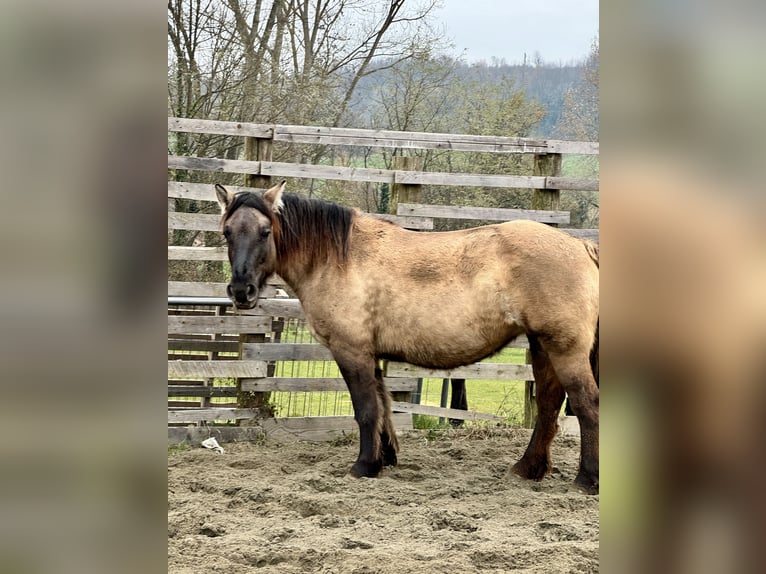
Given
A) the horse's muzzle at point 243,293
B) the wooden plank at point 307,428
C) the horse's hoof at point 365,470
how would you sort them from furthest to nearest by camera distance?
the wooden plank at point 307,428 < the horse's hoof at point 365,470 < the horse's muzzle at point 243,293

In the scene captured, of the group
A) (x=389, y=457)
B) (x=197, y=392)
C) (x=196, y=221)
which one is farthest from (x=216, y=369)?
(x=389, y=457)

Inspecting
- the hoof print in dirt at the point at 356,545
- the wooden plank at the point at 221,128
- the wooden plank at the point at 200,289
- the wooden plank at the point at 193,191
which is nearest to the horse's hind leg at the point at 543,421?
the hoof print in dirt at the point at 356,545

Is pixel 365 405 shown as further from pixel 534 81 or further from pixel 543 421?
pixel 534 81

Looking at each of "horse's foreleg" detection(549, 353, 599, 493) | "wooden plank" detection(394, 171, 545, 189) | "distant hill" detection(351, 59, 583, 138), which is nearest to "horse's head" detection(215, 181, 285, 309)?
"wooden plank" detection(394, 171, 545, 189)

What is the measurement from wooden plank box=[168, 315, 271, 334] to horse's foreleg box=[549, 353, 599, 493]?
2.25 meters

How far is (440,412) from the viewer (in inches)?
229

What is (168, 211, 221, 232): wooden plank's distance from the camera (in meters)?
5.20

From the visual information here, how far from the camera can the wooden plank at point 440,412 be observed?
567cm

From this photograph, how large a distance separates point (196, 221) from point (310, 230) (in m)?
1.13

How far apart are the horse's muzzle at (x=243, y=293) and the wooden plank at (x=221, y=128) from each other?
153 centimetres

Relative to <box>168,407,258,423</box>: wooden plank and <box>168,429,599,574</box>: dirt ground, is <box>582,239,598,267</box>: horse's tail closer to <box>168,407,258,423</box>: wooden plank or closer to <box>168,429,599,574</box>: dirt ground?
<box>168,429,599,574</box>: dirt ground

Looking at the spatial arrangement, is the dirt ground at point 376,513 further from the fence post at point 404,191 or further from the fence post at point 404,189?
the fence post at point 404,189
